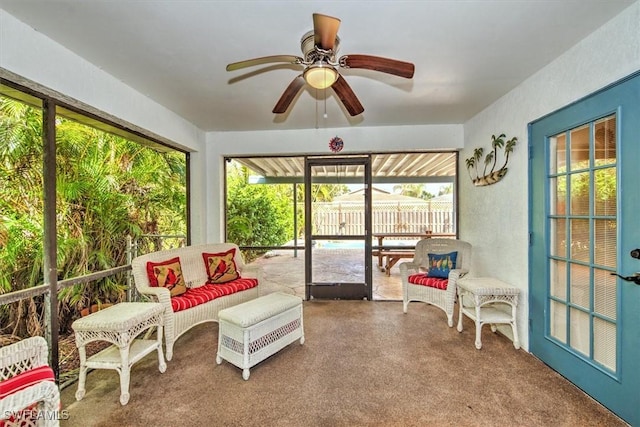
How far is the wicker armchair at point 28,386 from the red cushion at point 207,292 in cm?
106

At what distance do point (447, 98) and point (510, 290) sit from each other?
6.36 feet

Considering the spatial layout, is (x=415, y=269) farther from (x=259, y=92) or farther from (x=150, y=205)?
(x=150, y=205)

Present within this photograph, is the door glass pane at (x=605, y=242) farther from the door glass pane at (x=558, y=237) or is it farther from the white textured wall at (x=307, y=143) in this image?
the white textured wall at (x=307, y=143)

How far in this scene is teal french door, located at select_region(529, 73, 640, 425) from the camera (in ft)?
5.71

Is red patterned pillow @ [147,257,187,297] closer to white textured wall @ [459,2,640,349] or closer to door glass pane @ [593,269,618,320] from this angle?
white textured wall @ [459,2,640,349]

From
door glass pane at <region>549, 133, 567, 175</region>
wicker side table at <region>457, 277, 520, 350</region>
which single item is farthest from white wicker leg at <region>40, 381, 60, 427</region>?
door glass pane at <region>549, 133, 567, 175</region>

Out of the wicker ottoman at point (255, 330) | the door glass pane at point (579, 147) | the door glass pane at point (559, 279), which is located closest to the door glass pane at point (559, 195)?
the door glass pane at point (579, 147)

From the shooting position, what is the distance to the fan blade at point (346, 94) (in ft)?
6.50

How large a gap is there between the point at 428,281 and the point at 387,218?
2.10 meters

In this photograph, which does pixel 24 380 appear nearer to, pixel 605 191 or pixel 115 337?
pixel 115 337

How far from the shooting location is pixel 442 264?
3512 mm

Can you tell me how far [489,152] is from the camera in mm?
3297

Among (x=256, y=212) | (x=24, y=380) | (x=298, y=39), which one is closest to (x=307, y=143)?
(x=256, y=212)

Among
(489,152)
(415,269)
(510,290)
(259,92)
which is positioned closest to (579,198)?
(510,290)
